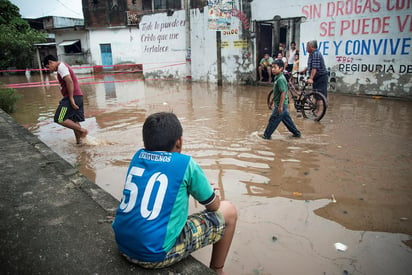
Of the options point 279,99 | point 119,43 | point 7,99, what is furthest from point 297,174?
point 119,43

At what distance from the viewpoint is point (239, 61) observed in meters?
14.2

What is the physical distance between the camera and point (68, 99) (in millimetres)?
5590

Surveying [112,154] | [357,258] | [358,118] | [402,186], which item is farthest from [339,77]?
[357,258]

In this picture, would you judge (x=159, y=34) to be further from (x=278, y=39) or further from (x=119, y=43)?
(x=119, y=43)

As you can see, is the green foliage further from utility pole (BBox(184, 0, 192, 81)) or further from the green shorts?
utility pole (BBox(184, 0, 192, 81))

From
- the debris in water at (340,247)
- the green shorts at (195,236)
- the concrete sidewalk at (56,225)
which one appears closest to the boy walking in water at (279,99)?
the debris in water at (340,247)

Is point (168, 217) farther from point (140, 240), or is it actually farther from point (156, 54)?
point (156, 54)

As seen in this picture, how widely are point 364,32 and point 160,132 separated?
10.4 meters

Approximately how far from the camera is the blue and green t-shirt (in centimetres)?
168

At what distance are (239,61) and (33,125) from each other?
9.36m

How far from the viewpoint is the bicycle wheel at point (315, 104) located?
7086 mm

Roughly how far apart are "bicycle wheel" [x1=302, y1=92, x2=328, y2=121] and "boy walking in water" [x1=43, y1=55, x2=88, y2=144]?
16.8 ft

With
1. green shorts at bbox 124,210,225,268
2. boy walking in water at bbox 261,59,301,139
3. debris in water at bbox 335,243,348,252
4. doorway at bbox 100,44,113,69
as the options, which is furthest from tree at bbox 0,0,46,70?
debris in water at bbox 335,243,348,252

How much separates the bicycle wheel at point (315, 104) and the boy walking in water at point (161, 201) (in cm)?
592
